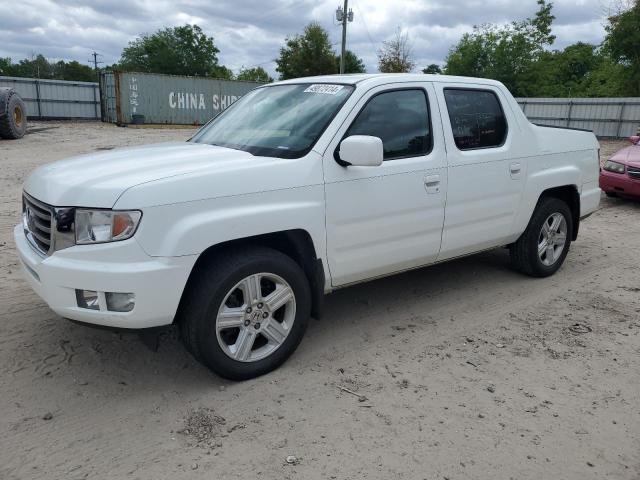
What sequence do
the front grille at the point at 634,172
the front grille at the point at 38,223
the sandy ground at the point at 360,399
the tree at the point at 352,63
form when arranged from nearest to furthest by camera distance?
the sandy ground at the point at 360,399
the front grille at the point at 38,223
the front grille at the point at 634,172
the tree at the point at 352,63

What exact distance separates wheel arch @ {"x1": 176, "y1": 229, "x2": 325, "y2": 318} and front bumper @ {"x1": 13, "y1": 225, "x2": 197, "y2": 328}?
341 millimetres

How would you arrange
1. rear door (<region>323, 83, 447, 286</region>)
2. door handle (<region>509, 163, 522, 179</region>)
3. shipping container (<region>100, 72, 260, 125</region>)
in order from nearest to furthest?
rear door (<region>323, 83, 447, 286</region>) < door handle (<region>509, 163, 522, 179</region>) < shipping container (<region>100, 72, 260, 125</region>)

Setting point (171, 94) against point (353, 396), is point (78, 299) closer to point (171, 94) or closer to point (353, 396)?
point (353, 396)

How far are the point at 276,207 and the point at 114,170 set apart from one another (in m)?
0.95

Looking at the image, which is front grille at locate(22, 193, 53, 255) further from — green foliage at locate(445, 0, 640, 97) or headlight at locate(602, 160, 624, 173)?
green foliage at locate(445, 0, 640, 97)

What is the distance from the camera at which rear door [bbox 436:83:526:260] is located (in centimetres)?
419

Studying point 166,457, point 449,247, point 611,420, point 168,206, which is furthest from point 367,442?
point 449,247

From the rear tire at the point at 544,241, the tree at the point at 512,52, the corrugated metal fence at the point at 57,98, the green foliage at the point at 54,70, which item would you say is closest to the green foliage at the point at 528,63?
the tree at the point at 512,52

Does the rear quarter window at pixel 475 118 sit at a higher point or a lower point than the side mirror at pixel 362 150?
higher

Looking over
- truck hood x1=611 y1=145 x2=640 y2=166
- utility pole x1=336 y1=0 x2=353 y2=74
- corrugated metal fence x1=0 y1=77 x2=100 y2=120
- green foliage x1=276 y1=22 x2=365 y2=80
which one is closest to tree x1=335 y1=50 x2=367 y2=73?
green foliage x1=276 y1=22 x2=365 y2=80

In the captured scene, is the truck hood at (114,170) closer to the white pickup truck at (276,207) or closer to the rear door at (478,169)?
the white pickup truck at (276,207)

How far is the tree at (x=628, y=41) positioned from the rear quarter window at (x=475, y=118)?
28858 millimetres

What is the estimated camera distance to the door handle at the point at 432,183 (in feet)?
12.9

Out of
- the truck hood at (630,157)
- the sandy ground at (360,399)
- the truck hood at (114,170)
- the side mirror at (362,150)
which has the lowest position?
the sandy ground at (360,399)
